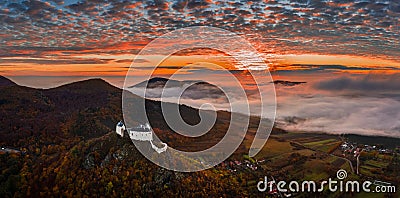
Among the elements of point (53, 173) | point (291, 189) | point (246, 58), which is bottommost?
point (291, 189)

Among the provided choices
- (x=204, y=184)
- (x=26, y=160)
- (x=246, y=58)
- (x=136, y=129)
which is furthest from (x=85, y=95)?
(x=246, y=58)

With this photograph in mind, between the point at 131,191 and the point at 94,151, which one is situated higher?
the point at 94,151

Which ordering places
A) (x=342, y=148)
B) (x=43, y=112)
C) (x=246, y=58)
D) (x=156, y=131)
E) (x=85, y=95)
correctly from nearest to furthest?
1. (x=246, y=58)
2. (x=156, y=131)
3. (x=342, y=148)
4. (x=43, y=112)
5. (x=85, y=95)

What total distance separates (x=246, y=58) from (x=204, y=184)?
7.91 meters

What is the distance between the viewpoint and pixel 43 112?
27797mm

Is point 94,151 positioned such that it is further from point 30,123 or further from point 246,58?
point 246,58

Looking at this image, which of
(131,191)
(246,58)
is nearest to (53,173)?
(131,191)

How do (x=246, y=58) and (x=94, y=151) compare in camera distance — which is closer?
(x=246, y=58)

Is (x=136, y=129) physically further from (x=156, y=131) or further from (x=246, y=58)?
(x=246, y=58)

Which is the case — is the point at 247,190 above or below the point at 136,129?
below

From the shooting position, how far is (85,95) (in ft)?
101

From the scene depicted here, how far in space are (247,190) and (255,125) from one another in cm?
382

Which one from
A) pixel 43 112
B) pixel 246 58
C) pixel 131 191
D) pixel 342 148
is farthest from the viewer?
pixel 43 112

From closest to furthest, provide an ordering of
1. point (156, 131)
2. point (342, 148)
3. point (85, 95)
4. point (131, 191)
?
1. point (131, 191)
2. point (156, 131)
3. point (342, 148)
4. point (85, 95)
